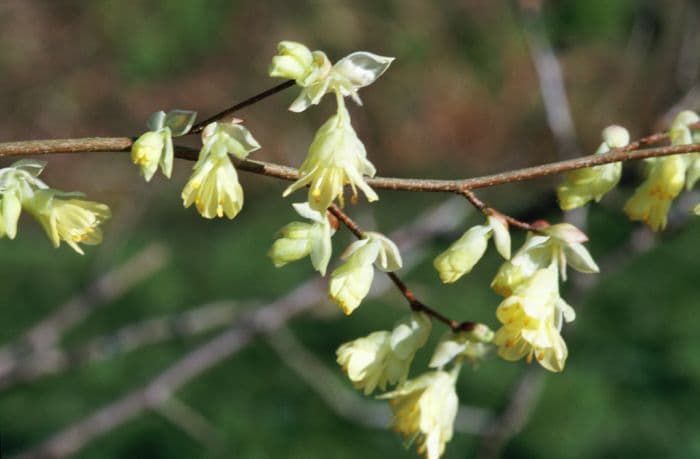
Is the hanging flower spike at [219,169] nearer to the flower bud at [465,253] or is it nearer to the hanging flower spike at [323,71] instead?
the hanging flower spike at [323,71]

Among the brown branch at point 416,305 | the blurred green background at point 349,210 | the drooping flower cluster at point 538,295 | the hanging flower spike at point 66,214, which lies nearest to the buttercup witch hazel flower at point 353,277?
the brown branch at point 416,305

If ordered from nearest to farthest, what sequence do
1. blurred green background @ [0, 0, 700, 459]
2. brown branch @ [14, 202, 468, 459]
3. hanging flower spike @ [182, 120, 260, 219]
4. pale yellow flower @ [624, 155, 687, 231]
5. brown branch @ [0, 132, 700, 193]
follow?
brown branch @ [0, 132, 700, 193], hanging flower spike @ [182, 120, 260, 219], pale yellow flower @ [624, 155, 687, 231], brown branch @ [14, 202, 468, 459], blurred green background @ [0, 0, 700, 459]

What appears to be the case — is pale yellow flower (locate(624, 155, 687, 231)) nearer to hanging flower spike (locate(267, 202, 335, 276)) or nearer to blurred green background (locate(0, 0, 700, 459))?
hanging flower spike (locate(267, 202, 335, 276))

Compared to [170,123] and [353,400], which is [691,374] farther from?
[170,123]

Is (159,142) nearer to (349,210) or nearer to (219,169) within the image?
(219,169)

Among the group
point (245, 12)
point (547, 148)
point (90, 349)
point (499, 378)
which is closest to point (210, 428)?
point (90, 349)

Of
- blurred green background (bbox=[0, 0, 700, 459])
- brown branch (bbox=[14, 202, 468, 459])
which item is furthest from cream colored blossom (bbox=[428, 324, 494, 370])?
brown branch (bbox=[14, 202, 468, 459])
